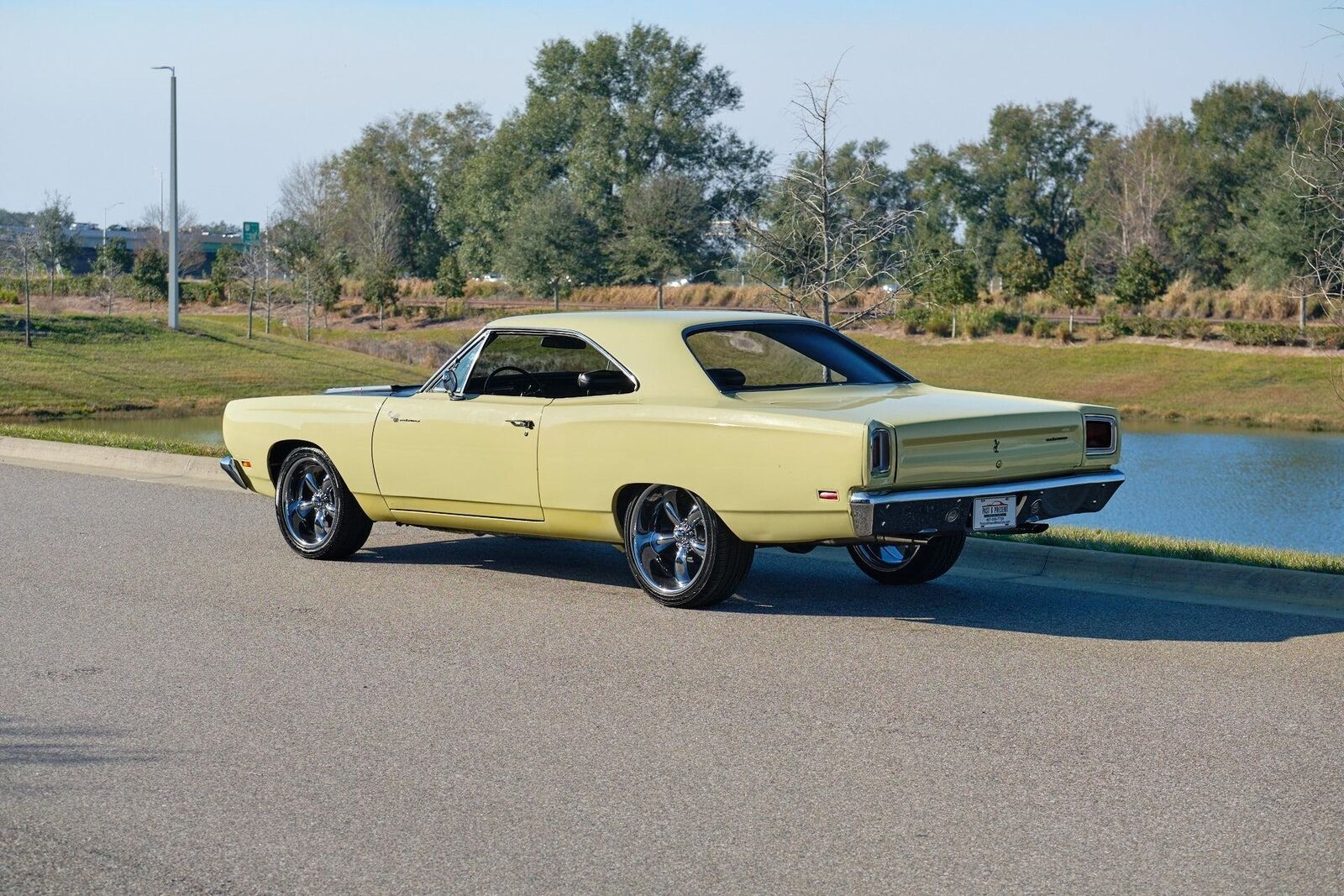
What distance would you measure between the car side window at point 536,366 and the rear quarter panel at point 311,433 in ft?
2.69

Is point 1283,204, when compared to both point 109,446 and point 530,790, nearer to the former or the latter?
point 109,446

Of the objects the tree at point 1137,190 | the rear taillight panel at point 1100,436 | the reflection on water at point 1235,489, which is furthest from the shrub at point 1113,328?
the rear taillight panel at point 1100,436

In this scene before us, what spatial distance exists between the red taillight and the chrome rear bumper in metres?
0.13

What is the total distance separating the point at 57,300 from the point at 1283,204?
158ft

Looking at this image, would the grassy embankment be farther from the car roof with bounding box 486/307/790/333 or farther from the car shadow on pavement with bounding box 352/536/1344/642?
the car roof with bounding box 486/307/790/333

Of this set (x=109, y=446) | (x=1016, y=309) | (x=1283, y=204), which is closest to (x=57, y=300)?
(x=1016, y=309)

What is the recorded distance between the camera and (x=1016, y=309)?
62.2 meters

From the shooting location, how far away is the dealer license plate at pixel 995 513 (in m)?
7.90

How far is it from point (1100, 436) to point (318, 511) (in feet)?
16.3

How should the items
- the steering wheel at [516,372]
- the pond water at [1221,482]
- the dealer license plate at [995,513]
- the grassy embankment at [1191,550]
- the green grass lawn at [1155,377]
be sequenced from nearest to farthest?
the dealer license plate at [995,513]
the steering wheel at [516,372]
the grassy embankment at [1191,550]
the pond water at [1221,482]
the green grass lawn at [1155,377]

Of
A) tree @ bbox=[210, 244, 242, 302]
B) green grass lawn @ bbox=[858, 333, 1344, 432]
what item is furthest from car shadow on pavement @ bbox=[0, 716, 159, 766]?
tree @ bbox=[210, 244, 242, 302]

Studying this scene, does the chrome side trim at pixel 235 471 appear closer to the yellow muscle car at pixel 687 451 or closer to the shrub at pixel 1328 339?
the yellow muscle car at pixel 687 451

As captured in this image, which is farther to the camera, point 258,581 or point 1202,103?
point 1202,103

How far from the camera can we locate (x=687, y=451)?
827 centimetres
